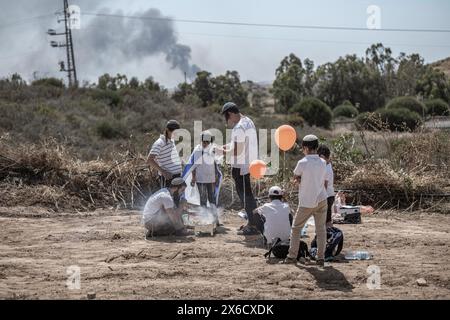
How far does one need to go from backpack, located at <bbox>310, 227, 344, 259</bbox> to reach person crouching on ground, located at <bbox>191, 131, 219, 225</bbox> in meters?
2.68

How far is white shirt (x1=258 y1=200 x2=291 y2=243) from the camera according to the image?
795cm

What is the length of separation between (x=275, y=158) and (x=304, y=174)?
8.33 m

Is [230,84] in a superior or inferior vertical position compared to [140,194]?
superior

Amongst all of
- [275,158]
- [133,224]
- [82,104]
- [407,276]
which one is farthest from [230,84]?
[407,276]

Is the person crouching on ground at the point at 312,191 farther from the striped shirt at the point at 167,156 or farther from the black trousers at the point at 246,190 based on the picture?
the striped shirt at the point at 167,156

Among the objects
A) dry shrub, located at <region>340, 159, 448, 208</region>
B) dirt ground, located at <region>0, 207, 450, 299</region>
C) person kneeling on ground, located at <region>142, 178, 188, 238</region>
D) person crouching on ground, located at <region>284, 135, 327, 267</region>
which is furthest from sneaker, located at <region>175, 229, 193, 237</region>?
dry shrub, located at <region>340, 159, 448, 208</region>

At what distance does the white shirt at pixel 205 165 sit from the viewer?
400 inches

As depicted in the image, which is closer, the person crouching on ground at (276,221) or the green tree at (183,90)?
the person crouching on ground at (276,221)

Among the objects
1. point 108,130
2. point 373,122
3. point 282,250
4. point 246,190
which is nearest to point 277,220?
point 282,250

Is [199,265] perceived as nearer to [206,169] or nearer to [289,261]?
[289,261]

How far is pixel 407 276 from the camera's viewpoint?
6.80m

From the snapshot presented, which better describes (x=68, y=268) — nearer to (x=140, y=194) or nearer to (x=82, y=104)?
(x=140, y=194)

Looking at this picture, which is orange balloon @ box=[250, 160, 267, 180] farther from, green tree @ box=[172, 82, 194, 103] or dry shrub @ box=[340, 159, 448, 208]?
green tree @ box=[172, 82, 194, 103]

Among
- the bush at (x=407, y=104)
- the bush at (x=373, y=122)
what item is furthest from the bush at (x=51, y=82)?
the bush at (x=373, y=122)
